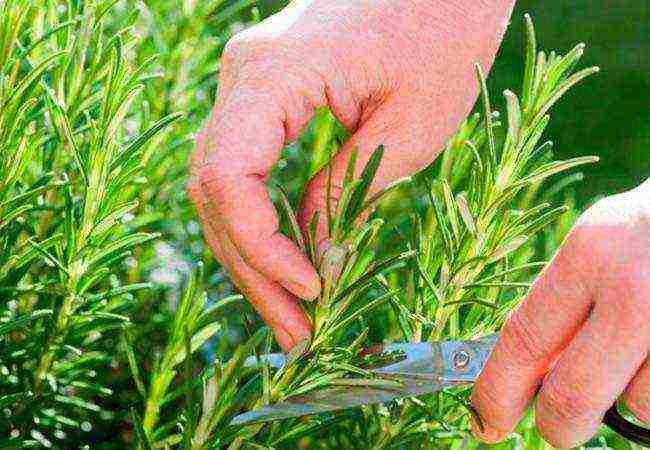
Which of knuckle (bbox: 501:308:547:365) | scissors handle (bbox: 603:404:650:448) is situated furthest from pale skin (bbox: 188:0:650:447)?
scissors handle (bbox: 603:404:650:448)

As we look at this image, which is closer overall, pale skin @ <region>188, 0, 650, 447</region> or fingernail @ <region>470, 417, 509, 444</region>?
pale skin @ <region>188, 0, 650, 447</region>

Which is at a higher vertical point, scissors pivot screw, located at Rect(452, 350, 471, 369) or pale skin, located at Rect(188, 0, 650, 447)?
pale skin, located at Rect(188, 0, 650, 447)

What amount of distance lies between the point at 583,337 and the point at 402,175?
0.38 m

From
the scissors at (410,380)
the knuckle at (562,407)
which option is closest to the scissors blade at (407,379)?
the scissors at (410,380)

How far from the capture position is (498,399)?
4.68 feet

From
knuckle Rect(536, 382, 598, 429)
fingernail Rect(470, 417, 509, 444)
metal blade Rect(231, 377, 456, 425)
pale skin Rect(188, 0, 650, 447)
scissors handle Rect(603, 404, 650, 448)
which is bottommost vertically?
scissors handle Rect(603, 404, 650, 448)

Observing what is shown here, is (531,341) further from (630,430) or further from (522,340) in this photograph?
(630,430)

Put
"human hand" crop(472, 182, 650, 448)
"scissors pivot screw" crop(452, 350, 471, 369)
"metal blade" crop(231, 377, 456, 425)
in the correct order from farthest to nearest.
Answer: "scissors pivot screw" crop(452, 350, 471, 369)
"metal blade" crop(231, 377, 456, 425)
"human hand" crop(472, 182, 650, 448)

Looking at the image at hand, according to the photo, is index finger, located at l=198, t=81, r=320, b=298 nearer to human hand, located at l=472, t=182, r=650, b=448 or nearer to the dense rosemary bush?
the dense rosemary bush

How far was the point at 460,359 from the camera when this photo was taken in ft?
4.92

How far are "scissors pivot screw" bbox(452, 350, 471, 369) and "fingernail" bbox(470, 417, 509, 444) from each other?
7 centimetres

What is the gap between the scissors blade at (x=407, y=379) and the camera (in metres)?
1.41

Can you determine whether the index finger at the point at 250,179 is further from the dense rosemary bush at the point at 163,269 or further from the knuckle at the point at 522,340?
the knuckle at the point at 522,340

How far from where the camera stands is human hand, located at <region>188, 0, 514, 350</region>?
56.4 inches
